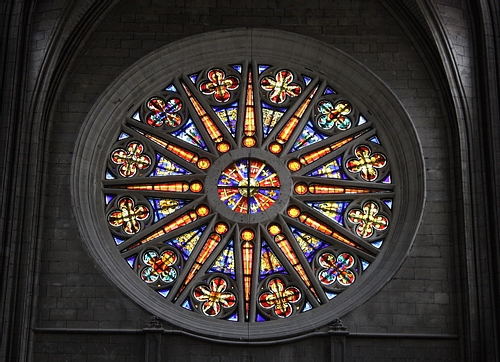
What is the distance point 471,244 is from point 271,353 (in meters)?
2.93

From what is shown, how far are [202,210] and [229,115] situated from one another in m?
1.51

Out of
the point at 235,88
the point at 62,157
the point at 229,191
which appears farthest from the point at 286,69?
the point at 62,157

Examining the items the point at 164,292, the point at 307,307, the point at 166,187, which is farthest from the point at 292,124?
the point at 164,292

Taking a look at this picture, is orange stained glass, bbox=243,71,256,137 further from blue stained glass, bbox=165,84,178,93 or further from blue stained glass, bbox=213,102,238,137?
blue stained glass, bbox=165,84,178,93

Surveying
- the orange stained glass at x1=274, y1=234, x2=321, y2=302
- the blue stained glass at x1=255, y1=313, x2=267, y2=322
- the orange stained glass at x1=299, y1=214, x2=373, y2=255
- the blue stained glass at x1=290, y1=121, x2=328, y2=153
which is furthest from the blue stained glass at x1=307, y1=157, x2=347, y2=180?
the blue stained glass at x1=255, y1=313, x2=267, y2=322

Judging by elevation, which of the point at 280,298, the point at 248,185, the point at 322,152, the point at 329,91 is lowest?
the point at 280,298

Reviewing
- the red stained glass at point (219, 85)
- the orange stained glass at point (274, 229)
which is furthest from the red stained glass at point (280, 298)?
the red stained glass at point (219, 85)

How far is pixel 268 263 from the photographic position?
1919cm

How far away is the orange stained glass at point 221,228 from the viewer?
19375mm

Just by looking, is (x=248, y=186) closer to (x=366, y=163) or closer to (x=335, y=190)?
(x=335, y=190)

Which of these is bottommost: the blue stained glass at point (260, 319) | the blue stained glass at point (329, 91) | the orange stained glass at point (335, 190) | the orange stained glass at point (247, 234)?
the blue stained glass at point (260, 319)

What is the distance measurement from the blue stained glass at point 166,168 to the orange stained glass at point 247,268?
4.44 ft

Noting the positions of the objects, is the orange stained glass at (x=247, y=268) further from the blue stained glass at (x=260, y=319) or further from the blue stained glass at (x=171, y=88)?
the blue stained glass at (x=171, y=88)

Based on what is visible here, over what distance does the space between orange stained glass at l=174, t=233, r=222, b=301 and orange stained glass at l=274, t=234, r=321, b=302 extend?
31.8 inches
